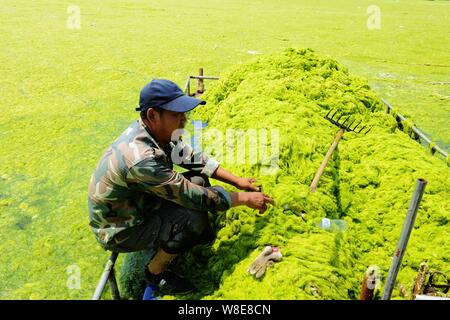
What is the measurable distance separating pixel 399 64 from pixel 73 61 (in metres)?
9.73

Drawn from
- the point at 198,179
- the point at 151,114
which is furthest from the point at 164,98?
the point at 198,179

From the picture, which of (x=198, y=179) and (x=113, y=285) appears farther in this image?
(x=198, y=179)

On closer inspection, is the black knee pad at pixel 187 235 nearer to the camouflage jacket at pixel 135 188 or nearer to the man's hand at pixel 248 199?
the camouflage jacket at pixel 135 188

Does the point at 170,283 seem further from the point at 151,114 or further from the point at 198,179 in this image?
the point at 151,114

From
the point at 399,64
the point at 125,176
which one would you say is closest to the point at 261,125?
the point at 125,176

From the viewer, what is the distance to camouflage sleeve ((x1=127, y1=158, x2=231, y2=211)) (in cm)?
223

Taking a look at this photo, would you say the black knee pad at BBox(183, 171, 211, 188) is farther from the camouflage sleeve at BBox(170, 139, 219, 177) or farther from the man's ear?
the man's ear

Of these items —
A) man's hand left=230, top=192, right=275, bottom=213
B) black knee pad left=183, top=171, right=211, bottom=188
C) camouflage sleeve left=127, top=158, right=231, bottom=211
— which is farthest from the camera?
black knee pad left=183, top=171, right=211, bottom=188

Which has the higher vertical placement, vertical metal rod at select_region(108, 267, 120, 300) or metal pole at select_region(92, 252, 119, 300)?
metal pole at select_region(92, 252, 119, 300)

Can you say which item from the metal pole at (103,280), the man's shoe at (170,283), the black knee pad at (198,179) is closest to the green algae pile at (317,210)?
the man's shoe at (170,283)

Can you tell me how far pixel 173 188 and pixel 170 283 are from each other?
2.66 feet

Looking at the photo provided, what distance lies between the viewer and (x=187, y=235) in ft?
8.57

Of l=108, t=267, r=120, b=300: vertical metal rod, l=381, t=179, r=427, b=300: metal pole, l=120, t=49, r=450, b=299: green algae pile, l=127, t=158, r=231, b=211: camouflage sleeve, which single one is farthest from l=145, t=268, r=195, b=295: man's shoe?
l=381, t=179, r=427, b=300: metal pole

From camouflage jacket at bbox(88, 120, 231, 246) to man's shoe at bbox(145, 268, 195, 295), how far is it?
18.5 inches
